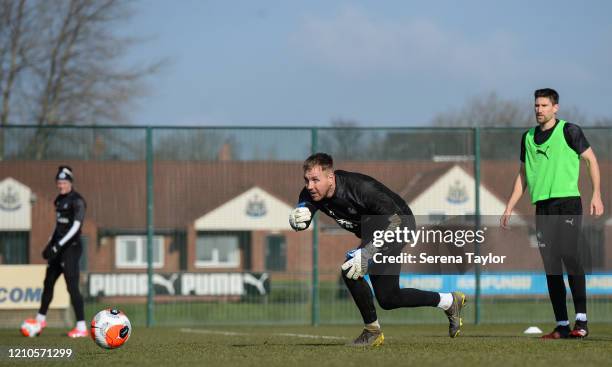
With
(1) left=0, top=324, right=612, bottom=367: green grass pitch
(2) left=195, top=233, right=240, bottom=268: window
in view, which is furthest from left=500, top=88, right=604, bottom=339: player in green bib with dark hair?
(2) left=195, top=233, right=240, bottom=268: window

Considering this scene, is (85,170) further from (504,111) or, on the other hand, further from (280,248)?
(504,111)

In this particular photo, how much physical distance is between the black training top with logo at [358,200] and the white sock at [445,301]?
814 mm

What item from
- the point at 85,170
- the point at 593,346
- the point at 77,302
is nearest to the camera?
the point at 593,346

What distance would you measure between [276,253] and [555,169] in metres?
7.00

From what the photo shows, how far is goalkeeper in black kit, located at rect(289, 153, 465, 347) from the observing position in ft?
25.4

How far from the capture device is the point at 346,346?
8.18m

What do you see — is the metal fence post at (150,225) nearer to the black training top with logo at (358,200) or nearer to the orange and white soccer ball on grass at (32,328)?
the orange and white soccer ball on grass at (32,328)

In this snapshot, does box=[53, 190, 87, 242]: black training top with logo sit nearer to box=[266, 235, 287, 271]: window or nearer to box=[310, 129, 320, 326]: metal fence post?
box=[266, 235, 287, 271]: window

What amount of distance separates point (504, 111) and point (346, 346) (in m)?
22.9

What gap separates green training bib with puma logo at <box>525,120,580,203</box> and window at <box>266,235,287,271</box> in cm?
672

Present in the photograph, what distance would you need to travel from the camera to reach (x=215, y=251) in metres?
15.4

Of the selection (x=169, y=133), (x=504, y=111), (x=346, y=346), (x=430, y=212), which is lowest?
(x=346, y=346)

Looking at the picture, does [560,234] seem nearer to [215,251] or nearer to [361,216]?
[361,216]

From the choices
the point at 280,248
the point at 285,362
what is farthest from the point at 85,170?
the point at 285,362
